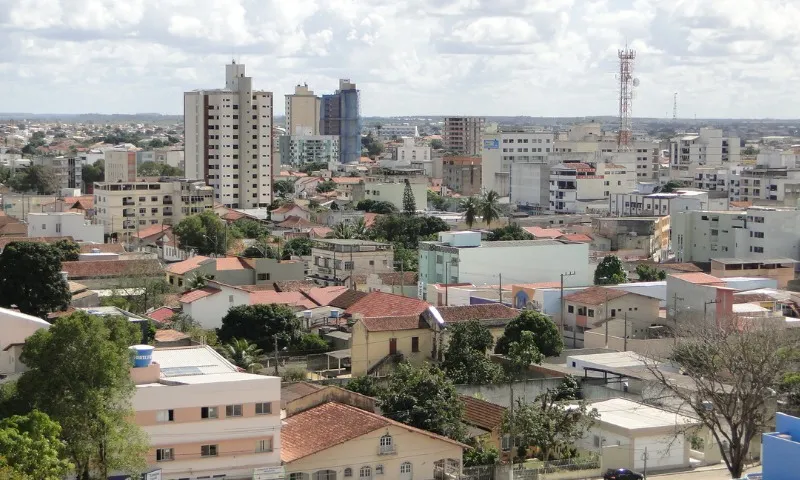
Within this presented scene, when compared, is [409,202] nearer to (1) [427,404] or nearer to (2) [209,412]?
(1) [427,404]

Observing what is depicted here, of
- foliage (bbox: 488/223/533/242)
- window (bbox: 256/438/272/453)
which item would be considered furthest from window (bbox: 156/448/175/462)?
foliage (bbox: 488/223/533/242)

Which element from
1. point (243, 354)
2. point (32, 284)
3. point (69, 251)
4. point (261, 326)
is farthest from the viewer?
point (69, 251)

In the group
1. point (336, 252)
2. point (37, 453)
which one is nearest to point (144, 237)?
point (336, 252)

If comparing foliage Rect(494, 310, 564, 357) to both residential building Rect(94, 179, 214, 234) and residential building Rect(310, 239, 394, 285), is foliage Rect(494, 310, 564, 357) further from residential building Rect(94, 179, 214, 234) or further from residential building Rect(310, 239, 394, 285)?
residential building Rect(94, 179, 214, 234)

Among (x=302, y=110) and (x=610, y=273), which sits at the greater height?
(x=302, y=110)

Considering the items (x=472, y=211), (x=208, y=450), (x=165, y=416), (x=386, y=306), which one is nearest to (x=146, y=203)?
(x=472, y=211)

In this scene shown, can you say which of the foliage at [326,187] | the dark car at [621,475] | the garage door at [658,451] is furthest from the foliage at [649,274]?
the foliage at [326,187]

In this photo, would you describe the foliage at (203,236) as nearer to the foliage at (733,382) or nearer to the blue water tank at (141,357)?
the foliage at (733,382)
